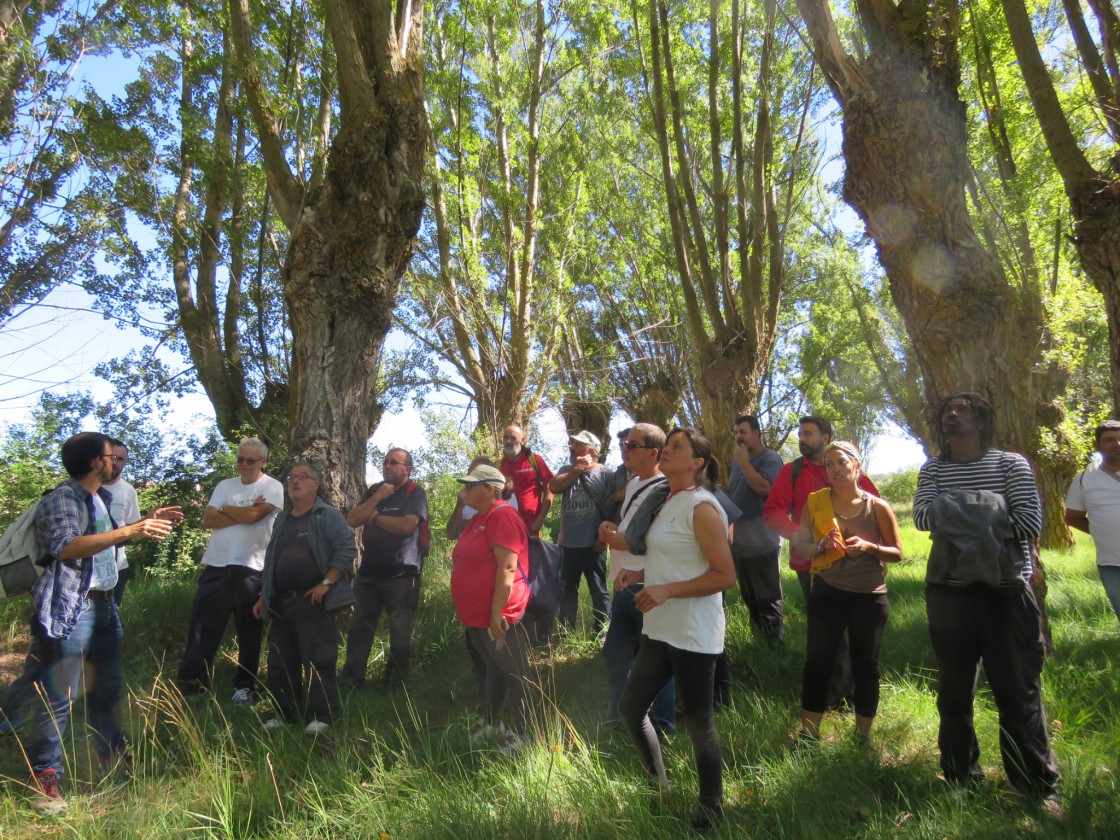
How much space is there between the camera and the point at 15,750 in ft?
14.3

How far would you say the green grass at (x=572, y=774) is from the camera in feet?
9.70

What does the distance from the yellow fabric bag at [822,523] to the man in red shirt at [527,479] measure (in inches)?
113

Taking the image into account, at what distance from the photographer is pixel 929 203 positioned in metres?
4.96

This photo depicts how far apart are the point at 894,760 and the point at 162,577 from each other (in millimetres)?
7628

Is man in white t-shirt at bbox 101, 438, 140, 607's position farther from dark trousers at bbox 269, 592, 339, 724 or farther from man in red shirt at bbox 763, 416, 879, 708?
man in red shirt at bbox 763, 416, 879, 708

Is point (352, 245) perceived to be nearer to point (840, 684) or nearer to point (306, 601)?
point (306, 601)

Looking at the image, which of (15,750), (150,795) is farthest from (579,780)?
(15,750)

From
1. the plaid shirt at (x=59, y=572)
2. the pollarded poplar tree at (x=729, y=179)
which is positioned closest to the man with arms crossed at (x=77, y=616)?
the plaid shirt at (x=59, y=572)

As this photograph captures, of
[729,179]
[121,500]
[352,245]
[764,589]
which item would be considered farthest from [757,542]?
[729,179]

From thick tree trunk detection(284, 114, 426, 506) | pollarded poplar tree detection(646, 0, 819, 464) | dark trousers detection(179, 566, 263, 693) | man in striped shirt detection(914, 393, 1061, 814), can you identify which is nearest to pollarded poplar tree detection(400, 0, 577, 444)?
pollarded poplar tree detection(646, 0, 819, 464)

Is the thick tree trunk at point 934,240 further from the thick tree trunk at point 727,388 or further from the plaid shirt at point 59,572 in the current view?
the plaid shirt at point 59,572

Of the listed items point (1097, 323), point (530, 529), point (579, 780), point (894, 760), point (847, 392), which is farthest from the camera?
point (847, 392)

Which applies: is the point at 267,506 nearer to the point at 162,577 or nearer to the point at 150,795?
the point at 150,795

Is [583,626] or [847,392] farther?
[847,392]
